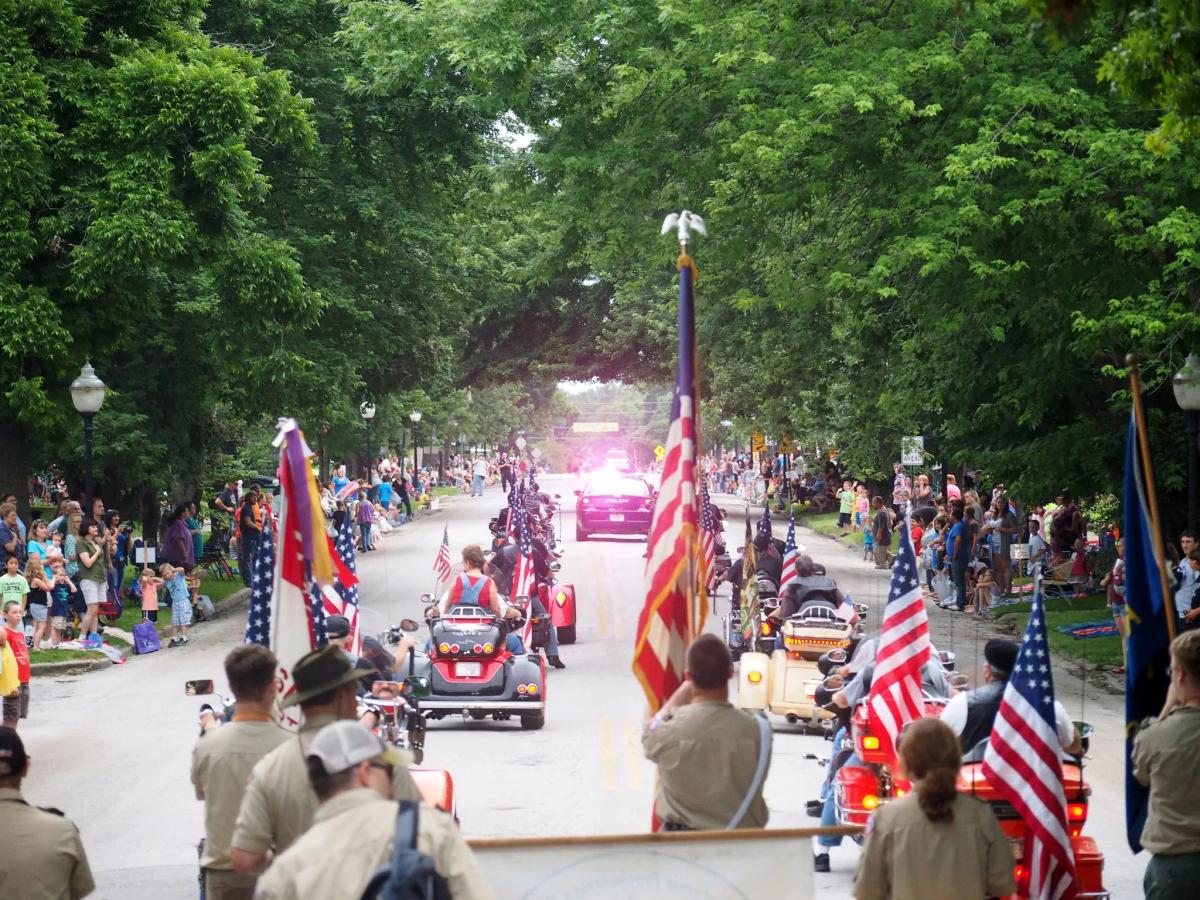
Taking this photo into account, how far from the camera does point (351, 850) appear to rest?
17.0 ft

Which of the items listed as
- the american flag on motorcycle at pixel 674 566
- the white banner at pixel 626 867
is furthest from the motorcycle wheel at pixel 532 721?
the white banner at pixel 626 867

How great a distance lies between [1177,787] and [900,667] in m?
3.31

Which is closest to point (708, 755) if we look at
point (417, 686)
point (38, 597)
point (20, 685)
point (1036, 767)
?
point (1036, 767)

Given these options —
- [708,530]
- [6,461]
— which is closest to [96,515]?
[6,461]

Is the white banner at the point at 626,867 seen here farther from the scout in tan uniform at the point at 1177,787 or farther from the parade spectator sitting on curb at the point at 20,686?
the parade spectator sitting on curb at the point at 20,686

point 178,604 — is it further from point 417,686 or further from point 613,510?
point 613,510

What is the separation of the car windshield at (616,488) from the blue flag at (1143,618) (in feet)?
123

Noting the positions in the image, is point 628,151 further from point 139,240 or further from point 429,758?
point 429,758

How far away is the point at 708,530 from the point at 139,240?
9.48 m

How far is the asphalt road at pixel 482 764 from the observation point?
13.1 meters

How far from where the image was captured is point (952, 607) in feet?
107

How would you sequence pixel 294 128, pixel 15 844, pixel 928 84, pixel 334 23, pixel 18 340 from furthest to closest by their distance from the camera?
pixel 334 23
pixel 294 128
pixel 18 340
pixel 928 84
pixel 15 844

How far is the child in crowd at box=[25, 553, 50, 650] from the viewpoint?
24.4m

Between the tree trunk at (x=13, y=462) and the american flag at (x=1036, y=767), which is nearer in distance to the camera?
the american flag at (x=1036, y=767)
